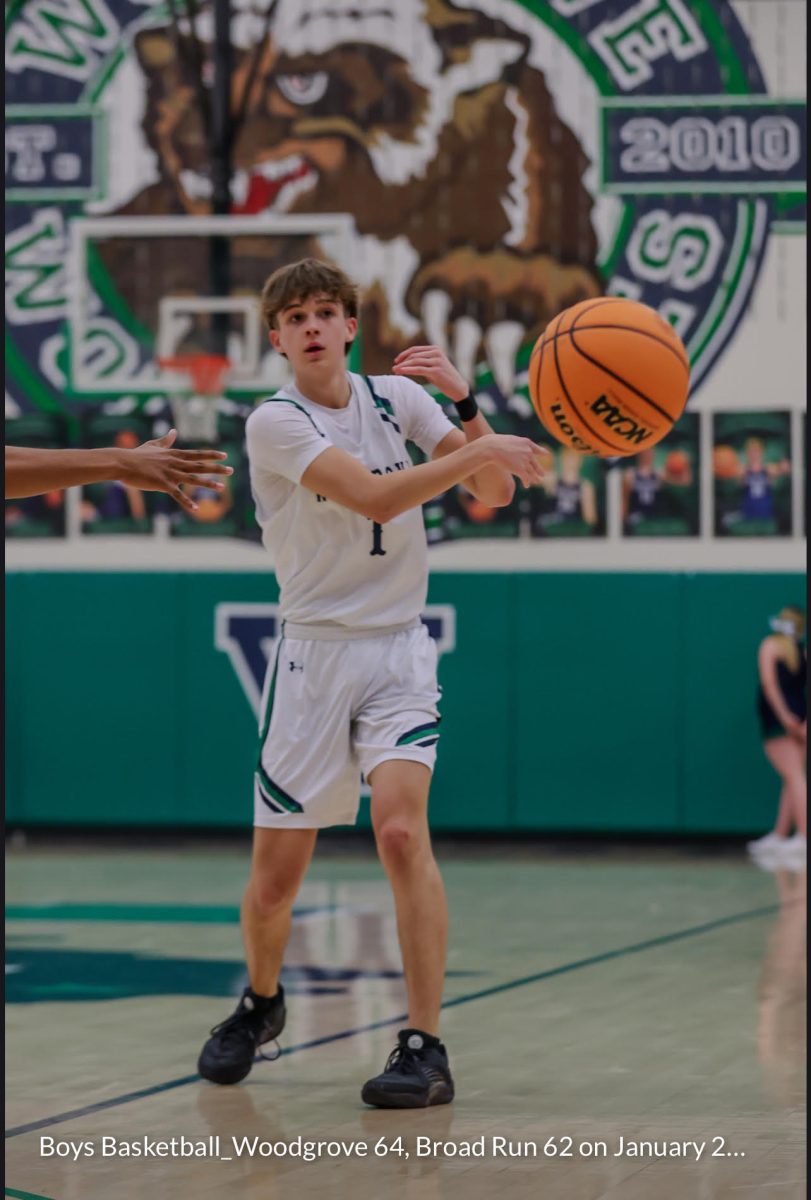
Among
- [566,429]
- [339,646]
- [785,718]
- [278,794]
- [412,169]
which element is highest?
[412,169]

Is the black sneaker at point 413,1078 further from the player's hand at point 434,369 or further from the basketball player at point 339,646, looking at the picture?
the player's hand at point 434,369

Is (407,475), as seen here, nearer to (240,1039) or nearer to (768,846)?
(240,1039)

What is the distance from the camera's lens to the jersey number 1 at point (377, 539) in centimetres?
604

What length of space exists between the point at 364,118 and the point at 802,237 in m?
3.51

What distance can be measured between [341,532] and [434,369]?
603 mm

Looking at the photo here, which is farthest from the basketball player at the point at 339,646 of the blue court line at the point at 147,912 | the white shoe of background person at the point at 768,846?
the white shoe of background person at the point at 768,846

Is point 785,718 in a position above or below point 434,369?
below

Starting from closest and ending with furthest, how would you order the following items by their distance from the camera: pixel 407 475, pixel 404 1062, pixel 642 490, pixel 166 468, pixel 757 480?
pixel 166 468
pixel 407 475
pixel 404 1062
pixel 757 480
pixel 642 490

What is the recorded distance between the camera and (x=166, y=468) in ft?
15.8

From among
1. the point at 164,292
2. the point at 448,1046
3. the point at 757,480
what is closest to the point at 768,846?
the point at 757,480

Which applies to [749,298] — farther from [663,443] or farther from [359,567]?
[359,567]

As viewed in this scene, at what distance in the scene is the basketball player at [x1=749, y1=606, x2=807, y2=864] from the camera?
13797 millimetres

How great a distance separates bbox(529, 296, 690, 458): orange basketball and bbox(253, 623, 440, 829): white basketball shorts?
87cm

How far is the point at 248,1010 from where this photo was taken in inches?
245
